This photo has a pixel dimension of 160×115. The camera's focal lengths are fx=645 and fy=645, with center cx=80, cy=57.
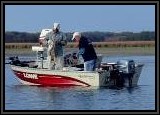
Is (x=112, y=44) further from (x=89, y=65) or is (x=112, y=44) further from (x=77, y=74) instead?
(x=89, y=65)

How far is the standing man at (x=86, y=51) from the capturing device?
827 inches

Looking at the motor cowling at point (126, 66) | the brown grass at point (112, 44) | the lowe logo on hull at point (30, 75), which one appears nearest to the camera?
the motor cowling at point (126, 66)

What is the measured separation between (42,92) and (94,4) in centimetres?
908

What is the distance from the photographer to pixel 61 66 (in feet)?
72.0

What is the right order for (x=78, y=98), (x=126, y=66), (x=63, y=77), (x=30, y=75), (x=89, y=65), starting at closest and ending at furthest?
(x=78, y=98) → (x=89, y=65) → (x=126, y=66) → (x=63, y=77) → (x=30, y=75)

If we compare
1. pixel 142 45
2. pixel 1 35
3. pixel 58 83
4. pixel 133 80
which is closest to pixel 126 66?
pixel 133 80

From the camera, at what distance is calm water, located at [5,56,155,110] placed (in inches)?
692

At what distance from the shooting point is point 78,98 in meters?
19.3

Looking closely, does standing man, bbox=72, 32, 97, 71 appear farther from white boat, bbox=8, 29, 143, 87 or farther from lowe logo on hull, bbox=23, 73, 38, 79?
lowe logo on hull, bbox=23, 73, 38, 79

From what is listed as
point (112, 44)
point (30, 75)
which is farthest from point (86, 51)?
point (112, 44)

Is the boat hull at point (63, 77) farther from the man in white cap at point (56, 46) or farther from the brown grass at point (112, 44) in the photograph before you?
the brown grass at point (112, 44)

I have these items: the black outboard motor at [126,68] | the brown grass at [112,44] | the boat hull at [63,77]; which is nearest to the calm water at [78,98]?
the boat hull at [63,77]

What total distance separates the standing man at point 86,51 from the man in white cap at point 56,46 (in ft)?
2.00

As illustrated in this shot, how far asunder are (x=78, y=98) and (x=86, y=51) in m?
2.25
